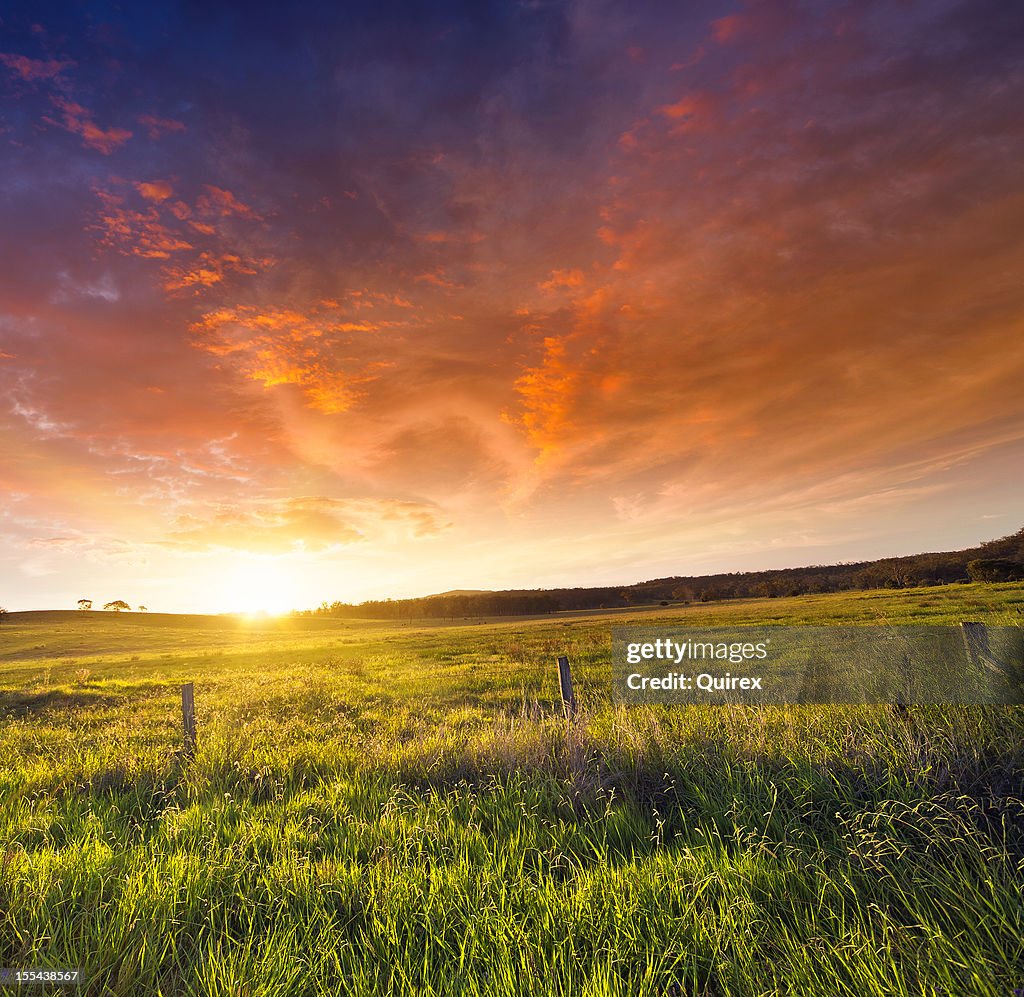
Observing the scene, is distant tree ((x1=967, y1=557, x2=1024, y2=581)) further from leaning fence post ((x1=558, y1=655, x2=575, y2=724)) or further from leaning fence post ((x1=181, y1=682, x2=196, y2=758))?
leaning fence post ((x1=181, y1=682, x2=196, y2=758))

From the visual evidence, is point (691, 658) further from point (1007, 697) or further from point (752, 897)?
point (752, 897)

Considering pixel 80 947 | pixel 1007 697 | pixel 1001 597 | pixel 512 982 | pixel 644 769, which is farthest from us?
pixel 1001 597

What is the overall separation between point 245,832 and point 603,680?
55.2 ft

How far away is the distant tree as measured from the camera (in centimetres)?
7344

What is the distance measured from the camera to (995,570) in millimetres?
75562

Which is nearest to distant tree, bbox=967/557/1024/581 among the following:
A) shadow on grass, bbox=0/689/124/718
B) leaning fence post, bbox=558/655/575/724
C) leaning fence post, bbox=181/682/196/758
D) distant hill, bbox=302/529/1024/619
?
distant hill, bbox=302/529/1024/619

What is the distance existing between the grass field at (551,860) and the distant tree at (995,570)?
88.3 m

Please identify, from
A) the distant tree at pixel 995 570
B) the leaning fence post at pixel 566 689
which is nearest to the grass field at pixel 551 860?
the leaning fence post at pixel 566 689

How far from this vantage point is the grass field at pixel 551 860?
342 centimetres

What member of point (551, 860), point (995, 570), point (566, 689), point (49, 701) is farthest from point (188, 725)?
point (995, 570)

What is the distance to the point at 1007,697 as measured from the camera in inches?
297

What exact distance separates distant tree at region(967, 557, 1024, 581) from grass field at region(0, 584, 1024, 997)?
88.3m

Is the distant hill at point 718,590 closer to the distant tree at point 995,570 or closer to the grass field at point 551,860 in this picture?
the distant tree at point 995,570

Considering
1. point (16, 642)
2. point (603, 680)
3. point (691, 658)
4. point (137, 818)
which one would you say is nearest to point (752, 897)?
point (137, 818)
